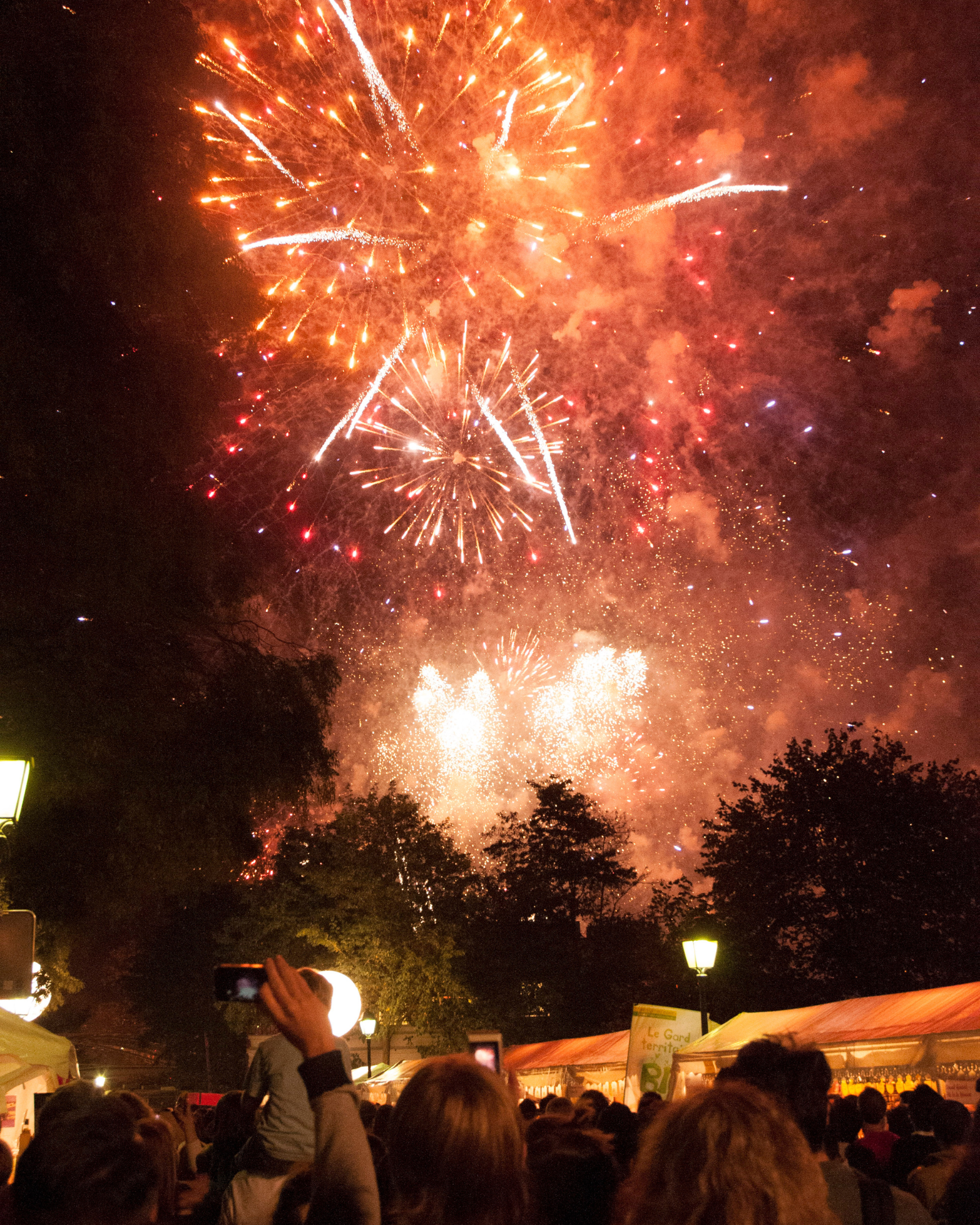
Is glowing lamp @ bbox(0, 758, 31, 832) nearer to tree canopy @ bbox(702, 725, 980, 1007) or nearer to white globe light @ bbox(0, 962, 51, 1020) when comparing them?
white globe light @ bbox(0, 962, 51, 1020)

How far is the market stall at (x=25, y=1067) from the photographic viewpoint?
334 inches

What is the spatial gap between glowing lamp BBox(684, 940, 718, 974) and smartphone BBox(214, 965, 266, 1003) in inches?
386

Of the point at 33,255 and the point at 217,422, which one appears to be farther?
the point at 217,422

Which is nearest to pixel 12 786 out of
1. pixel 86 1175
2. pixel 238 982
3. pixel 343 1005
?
pixel 343 1005

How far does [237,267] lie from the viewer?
11.4m

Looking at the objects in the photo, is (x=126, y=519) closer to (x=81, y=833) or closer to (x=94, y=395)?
(x=94, y=395)

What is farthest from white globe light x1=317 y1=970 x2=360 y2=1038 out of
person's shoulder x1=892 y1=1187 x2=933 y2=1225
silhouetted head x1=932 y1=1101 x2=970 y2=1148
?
silhouetted head x1=932 y1=1101 x2=970 y2=1148

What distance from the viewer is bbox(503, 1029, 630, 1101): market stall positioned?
16.3 meters

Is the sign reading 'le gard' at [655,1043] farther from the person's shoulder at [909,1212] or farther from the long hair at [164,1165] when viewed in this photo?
the long hair at [164,1165]

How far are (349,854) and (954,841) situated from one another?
770 inches

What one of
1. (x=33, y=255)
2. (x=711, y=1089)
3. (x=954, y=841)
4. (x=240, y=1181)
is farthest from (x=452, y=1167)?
(x=954, y=841)

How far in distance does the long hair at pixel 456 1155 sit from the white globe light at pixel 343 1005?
3064mm

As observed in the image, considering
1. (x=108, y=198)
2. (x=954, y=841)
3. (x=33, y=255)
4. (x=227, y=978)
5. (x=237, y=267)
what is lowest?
(x=227, y=978)

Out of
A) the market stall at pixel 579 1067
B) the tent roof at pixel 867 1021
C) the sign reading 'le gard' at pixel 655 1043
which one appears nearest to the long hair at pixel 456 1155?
the tent roof at pixel 867 1021
